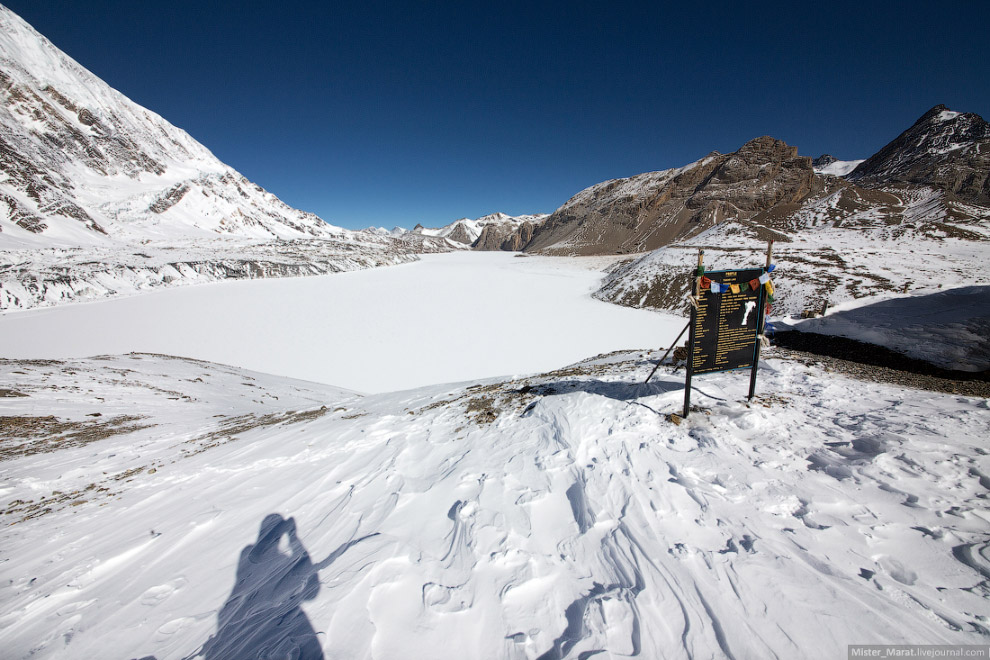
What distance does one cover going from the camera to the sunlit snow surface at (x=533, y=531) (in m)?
2.61

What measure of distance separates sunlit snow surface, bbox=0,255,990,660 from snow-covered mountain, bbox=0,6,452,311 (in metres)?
40.2

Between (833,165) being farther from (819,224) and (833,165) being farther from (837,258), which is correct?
(837,258)

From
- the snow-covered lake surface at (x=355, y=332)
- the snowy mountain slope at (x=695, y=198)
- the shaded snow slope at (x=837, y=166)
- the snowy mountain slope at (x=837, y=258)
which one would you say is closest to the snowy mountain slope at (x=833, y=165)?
the shaded snow slope at (x=837, y=166)

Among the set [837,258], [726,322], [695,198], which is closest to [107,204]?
[726,322]

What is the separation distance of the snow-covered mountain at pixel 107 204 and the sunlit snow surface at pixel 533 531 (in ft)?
132

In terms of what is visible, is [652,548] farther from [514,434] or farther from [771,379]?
[771,379]

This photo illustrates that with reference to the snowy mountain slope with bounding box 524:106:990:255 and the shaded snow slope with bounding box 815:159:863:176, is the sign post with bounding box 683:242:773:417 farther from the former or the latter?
the shaded snow slope with bounding box 815:159:863:176

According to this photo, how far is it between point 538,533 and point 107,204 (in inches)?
3938

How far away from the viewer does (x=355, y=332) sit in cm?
2209

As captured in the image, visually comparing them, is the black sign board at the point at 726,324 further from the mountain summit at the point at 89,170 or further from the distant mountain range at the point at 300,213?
the mountain summit at the point at 89,170

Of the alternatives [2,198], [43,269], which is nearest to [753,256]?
[43,269]

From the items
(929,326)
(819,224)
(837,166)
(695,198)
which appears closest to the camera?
(929,326)

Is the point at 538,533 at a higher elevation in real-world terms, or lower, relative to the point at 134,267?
lower

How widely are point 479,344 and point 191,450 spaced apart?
529 inches
